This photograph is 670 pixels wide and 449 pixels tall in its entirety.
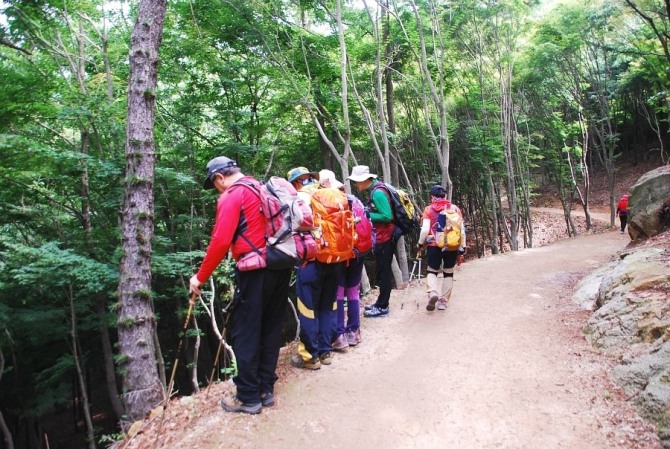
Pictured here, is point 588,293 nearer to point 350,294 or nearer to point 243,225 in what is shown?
point 350,294

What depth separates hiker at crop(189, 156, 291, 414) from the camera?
3170mm

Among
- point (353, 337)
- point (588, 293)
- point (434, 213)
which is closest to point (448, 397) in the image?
point (353, 337)

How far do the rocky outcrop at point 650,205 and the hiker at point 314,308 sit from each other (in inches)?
289

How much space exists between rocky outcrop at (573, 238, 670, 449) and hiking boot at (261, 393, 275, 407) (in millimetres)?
2949

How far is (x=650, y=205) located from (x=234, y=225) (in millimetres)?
8765

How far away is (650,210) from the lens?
8016 mm

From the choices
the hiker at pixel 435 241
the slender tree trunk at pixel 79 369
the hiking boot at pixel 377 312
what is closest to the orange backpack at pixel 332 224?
the hiker at pixel 435 241

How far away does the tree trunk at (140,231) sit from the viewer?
4.34 metres

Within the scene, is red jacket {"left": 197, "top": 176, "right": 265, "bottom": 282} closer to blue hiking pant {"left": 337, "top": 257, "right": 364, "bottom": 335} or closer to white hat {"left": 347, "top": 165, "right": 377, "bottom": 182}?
blue hiking pant {"left": 337, "top": 257, "right": 364, "bottom": 335}

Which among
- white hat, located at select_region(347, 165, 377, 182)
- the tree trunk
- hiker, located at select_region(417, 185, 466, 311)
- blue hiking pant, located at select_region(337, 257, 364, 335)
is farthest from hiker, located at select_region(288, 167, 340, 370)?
hiker, located at select_region(417, 185, 466, 311)

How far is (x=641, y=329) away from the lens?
13.0 ft

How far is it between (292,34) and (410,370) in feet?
28.0

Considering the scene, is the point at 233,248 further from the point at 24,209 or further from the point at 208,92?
the point at 208,92

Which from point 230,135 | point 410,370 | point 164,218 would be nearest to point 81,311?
point 164,218
